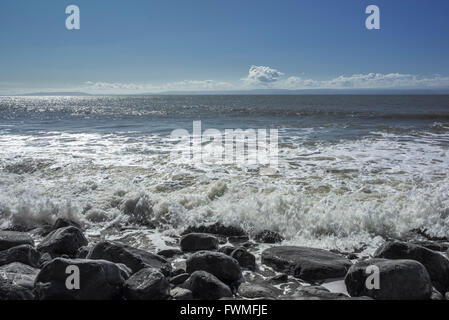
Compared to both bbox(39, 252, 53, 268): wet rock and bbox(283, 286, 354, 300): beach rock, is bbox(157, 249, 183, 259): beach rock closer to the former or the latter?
bbox(39, 252, 53, 268): wet rock

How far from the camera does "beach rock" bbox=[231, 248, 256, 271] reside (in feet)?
16.9

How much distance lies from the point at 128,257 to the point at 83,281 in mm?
911

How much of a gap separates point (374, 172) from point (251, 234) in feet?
20.9

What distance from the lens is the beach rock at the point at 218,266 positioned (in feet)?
15.4

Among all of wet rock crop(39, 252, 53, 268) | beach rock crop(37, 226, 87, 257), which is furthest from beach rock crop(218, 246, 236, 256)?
wet rock crop(39, 252, 53, 268)

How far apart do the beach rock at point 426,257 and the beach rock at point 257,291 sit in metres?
1.91

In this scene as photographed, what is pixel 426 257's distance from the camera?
15.6 feet

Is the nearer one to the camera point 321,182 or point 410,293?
point 410,293

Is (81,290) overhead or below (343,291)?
overhead

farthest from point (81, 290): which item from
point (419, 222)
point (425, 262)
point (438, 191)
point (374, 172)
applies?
point (374, 172)
